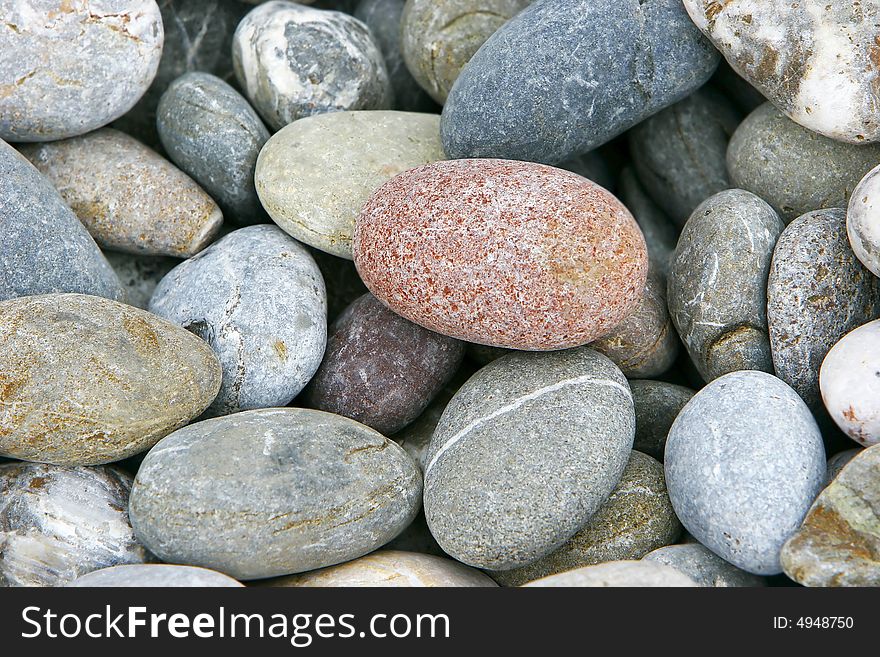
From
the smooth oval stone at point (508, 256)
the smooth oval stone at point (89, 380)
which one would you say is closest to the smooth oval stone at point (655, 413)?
the smooth oval stone at point (508, 256)

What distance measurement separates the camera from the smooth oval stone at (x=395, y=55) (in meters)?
2.48

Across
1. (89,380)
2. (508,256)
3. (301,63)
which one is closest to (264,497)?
(89,380)

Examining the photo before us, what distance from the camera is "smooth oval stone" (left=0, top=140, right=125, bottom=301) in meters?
1.79

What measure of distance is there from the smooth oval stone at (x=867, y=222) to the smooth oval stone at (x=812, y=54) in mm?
177

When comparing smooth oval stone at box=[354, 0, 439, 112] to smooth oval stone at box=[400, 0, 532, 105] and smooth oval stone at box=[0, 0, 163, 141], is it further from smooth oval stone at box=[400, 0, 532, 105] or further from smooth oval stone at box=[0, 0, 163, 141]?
smooth oval stone at box=[0, 0, 163, 141]

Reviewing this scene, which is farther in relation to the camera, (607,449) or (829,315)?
(829,315)

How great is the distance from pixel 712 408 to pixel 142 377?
109cm

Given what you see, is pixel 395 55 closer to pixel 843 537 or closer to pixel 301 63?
pixel 301 63

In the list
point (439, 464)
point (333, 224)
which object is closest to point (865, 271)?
point (439, 464)

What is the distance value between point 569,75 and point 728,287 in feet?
1.91

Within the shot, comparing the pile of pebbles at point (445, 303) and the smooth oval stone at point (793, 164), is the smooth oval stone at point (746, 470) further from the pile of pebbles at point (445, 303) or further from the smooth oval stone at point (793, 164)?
the smooth oval stone at point (793, 164)

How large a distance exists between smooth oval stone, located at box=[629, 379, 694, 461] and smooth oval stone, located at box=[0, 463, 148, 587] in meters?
1.08
